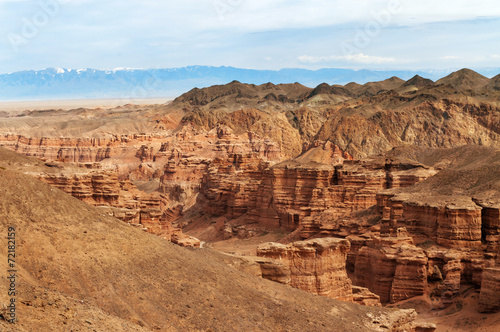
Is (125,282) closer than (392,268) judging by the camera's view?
Yes

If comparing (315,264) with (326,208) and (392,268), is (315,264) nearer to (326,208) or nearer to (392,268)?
(392,268)

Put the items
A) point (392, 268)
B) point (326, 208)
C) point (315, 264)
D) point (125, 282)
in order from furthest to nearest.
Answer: point (326, 208)
point (392, 268)
point (315, 264)
point (125, 282)

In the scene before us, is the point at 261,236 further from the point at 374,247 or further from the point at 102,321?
the point at 102,321

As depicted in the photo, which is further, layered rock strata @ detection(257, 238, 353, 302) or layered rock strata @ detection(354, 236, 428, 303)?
layered rock strata @ detection(354, 236, 428, 303)

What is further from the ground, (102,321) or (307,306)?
(102,321)

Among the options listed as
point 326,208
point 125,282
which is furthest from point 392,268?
point 125,282

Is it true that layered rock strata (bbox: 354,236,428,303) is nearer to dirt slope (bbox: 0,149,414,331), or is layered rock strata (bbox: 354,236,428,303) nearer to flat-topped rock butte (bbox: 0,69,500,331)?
flat-topped rock butte (bbox: 0,69,500,331)

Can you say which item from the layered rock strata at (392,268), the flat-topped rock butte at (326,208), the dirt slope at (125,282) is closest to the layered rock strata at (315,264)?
the flat-topped rock butte at (326,208)

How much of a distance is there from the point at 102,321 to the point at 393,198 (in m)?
33.4

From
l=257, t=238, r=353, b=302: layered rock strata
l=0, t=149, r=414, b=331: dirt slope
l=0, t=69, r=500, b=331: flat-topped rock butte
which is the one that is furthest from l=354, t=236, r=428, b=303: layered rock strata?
l=0, t=149, r=414, b=331: dirt slope

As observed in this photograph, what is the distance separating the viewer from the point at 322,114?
165 meters

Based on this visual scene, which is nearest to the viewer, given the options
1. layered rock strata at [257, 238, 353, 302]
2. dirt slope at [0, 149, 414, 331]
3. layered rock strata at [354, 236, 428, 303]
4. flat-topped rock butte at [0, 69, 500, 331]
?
dirt slope at [0, 149, 414, 331]

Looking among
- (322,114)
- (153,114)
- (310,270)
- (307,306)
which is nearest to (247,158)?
(310,270)

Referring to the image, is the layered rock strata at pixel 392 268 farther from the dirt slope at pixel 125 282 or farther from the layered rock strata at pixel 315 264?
the dirt slope at pixel 125 282
